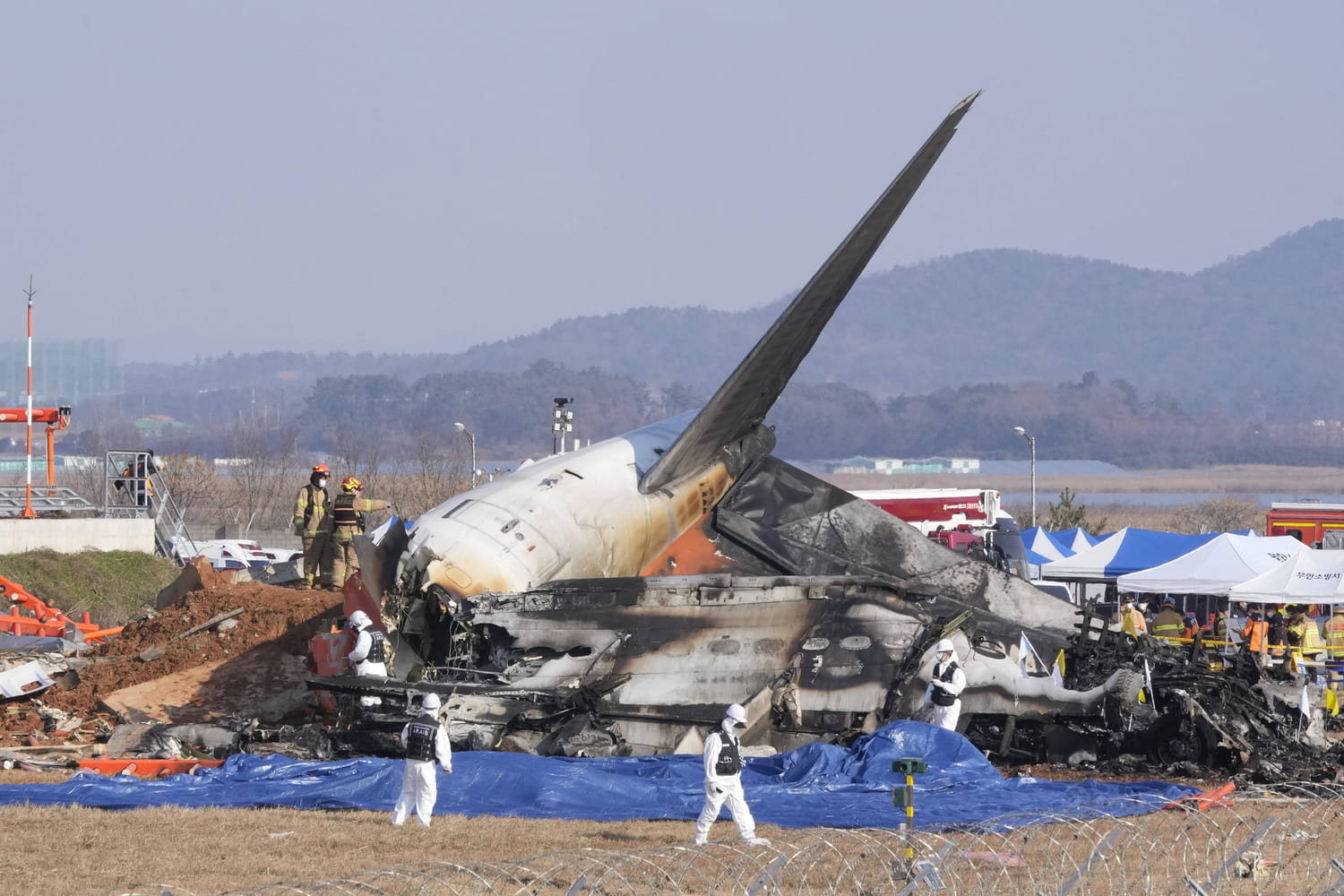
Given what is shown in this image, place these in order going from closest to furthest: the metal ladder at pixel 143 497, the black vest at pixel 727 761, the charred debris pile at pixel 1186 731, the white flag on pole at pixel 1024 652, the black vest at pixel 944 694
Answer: the black vest at pixel 727 761
the charred debris pile at pixel 1186 731
the black vest at pixel 944 694
the white flag on pole at pixel 1024 652
the metal ladder at pixel 143 497

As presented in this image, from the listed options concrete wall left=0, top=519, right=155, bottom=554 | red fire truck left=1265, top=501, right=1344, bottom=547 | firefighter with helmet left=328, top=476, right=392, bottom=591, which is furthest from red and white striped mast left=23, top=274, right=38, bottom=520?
red fire truck left=1265, top=501, right=1344, bottom=547

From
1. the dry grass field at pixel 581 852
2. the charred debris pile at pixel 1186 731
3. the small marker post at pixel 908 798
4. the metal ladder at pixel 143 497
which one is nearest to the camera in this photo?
the small marker post at pixel 908 798

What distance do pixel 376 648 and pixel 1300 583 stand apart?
74.1ft

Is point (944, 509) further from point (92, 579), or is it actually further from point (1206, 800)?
point (1206, 800)

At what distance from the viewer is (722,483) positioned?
26234 mm

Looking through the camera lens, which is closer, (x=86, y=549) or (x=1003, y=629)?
(x=1003, y=629)

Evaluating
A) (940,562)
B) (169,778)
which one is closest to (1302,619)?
(940,562)

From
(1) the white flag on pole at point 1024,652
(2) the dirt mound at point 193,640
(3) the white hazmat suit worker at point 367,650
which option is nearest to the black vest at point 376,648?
(3) the white hazmat suit worker at point 367,650

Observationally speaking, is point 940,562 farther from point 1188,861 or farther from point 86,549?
point 86,549

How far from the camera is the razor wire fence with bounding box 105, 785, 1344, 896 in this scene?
12.7 m

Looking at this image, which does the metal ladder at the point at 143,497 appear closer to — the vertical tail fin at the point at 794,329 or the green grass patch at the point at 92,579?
the green grass patch at the point at 92,579

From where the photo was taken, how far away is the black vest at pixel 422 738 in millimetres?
15875

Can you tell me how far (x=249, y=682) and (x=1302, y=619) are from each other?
793 inches

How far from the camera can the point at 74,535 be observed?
41.8 metres
